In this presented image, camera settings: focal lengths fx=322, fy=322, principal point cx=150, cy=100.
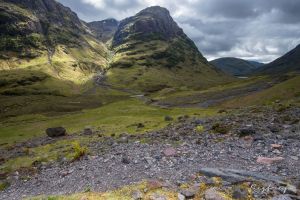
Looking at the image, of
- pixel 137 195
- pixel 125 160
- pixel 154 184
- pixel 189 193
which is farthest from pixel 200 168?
pixel 125 160

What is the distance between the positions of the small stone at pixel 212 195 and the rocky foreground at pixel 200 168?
0.17 ft

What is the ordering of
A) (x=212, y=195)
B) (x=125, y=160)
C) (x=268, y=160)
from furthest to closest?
(x=125, y=160)
(x=268, y=160)
(x=212, y=195)

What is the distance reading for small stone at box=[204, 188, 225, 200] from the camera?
16.5m

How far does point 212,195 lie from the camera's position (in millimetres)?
16781

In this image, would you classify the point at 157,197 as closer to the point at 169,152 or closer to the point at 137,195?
the point at 137,195

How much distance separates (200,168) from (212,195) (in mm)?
4356

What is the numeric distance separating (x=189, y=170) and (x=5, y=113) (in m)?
169

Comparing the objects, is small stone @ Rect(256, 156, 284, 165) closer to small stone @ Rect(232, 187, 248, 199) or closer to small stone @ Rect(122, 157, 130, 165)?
small stone @ Rect(232, 187, 248, 199)

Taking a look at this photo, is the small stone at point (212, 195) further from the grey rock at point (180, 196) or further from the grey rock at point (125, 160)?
the grey rock at point (125, 160)

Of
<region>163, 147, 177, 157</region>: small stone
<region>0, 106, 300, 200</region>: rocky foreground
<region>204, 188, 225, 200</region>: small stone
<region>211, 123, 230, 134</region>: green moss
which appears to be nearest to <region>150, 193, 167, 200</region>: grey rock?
<region>0, 106, 300, 200</region>: rocky foreground

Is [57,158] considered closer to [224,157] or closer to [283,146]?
[224,157]

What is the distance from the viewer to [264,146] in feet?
81.1

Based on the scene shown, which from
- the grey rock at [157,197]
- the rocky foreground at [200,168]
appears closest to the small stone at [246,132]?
the rocky foreground at [200,168]

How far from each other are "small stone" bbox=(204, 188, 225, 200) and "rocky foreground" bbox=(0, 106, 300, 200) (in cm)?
5
